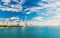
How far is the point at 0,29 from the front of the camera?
A: 2597cm

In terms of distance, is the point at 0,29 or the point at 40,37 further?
the point at 0,29

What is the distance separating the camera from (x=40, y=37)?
53.6 feet

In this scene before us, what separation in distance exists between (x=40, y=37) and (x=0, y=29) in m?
11.6
